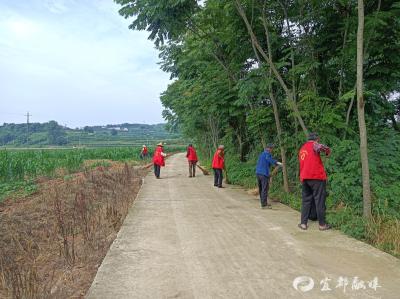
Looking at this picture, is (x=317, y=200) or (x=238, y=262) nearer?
(x=238, y=262)

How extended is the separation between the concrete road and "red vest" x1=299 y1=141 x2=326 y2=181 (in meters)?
1.02

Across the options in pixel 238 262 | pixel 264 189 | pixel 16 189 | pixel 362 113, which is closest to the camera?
pixel 238 262

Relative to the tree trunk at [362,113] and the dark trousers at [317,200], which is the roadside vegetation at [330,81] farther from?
the dark trousers at [317,200]

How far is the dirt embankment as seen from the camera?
5359 mm

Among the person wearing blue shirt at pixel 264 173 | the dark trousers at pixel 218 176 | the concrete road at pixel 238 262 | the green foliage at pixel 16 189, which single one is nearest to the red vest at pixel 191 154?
the dark trousers at pixel 218 176

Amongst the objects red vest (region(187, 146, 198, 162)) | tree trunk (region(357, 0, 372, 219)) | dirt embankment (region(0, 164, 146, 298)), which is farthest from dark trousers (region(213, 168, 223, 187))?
tree trunk (region(357, 0, 372, 219))

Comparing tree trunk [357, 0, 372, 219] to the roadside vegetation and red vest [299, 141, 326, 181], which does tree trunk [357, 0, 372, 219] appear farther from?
red vest [299, 141, 326, 181]

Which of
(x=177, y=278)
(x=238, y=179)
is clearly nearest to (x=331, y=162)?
(x=177, y=278)

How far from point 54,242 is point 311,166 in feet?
17.5

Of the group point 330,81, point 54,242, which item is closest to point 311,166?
point 330,81

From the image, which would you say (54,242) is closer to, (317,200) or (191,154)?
(317,200)

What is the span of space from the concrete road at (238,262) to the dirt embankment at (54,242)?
310mm

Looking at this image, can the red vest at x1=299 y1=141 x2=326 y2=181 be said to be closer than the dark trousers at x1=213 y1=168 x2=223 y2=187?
Yes

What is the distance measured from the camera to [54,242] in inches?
336
